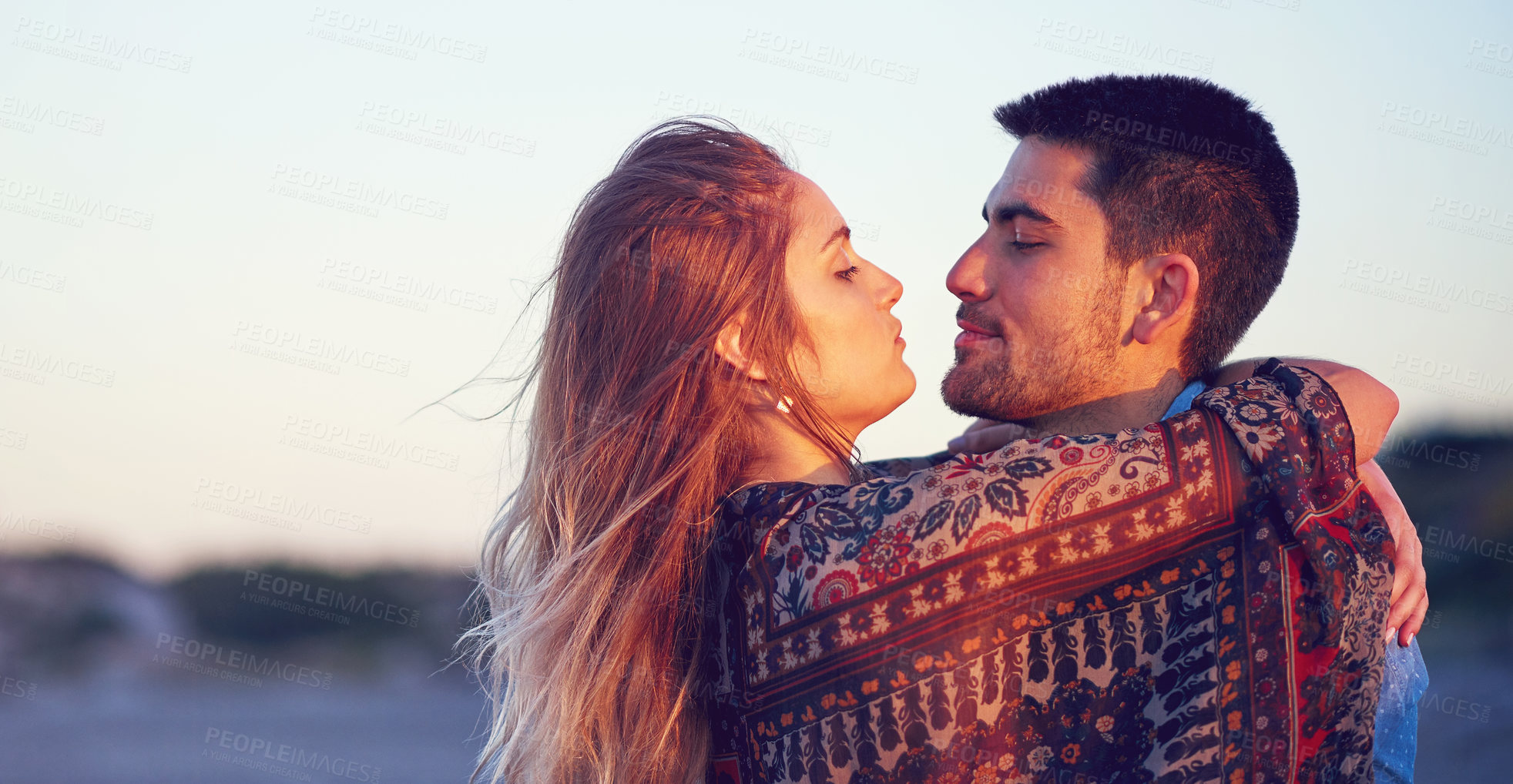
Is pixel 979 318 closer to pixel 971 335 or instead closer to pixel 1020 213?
pixel 971 335

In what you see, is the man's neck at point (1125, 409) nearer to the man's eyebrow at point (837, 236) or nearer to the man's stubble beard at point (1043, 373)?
the man's stubble beard at point (1043, 373)

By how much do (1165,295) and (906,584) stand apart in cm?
142

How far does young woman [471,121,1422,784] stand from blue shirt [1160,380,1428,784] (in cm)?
39

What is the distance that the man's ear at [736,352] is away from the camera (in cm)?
271

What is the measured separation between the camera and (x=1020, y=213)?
313 centimetres

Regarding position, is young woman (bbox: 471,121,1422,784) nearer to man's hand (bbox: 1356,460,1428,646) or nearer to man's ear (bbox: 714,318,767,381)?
man's ear (bbox: 714,318,767,381)

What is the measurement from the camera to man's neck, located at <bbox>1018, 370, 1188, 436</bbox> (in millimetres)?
3049

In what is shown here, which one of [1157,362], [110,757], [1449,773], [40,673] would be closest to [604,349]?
[1157,362]

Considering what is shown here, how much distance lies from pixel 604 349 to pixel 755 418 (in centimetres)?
42

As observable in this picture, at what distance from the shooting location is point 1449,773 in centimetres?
1502

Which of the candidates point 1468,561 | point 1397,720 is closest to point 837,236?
point 1397,720

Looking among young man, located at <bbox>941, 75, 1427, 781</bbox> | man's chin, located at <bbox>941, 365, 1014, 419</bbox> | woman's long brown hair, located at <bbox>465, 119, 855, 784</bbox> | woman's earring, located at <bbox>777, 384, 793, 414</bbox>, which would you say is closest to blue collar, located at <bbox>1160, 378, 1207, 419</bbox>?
young man, located at <bbox>941, 75, 1427, 781</bbox>

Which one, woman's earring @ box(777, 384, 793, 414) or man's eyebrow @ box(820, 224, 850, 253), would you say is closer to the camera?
woman's earring @ box(777, 384, 793, 414)

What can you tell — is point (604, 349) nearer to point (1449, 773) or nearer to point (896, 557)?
point (896, 557)
